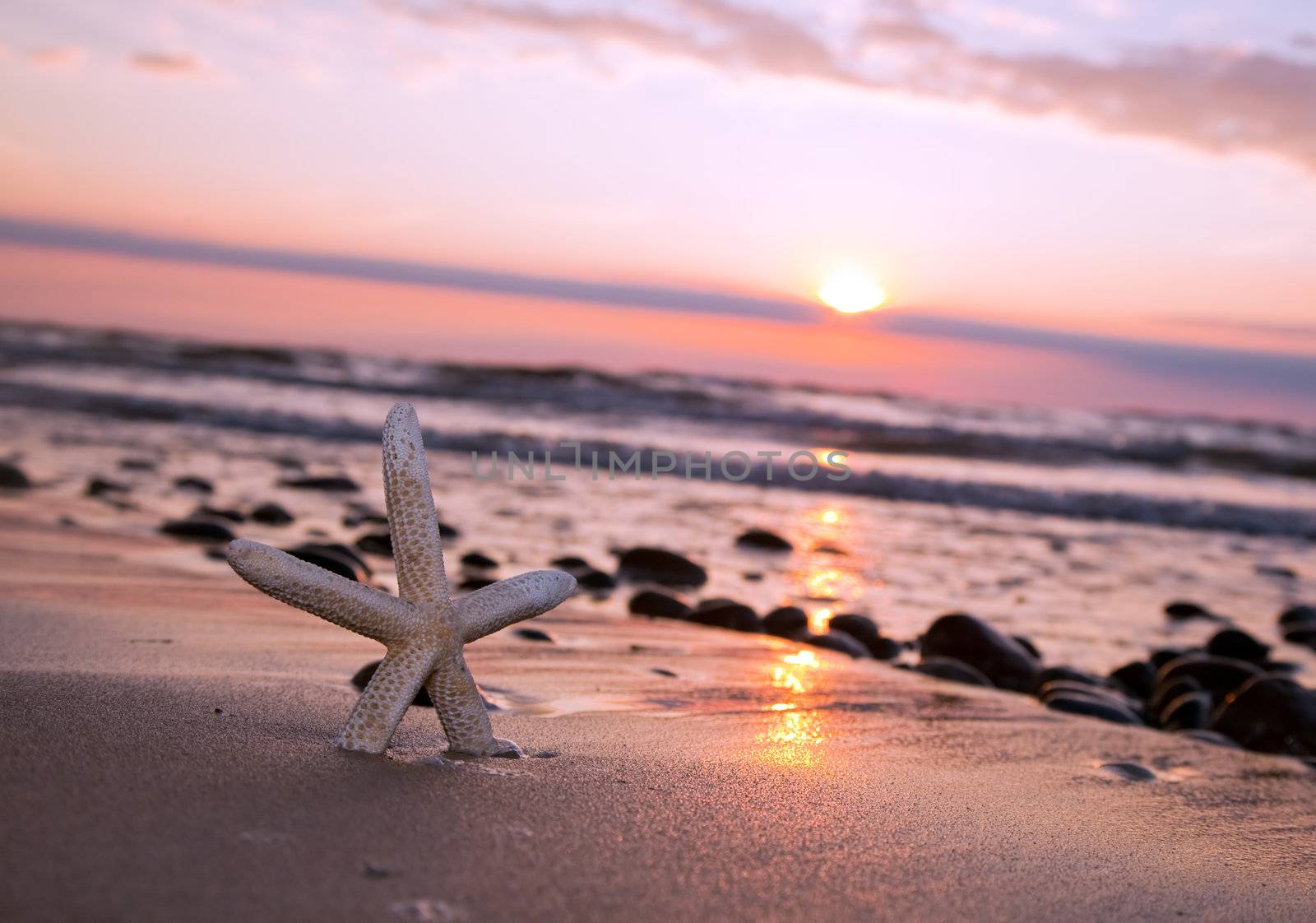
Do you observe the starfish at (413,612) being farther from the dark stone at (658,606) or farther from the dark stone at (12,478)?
the dark stone at (12,478)

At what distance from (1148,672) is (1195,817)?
9.92 feet

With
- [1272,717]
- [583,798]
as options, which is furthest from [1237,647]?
[583,798]

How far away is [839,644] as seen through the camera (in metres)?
6.53

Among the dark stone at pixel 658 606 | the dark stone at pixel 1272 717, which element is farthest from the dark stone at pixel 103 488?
the dark stone at pixel 1272 717

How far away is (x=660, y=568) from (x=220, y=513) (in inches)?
134

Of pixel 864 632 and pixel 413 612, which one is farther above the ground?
pixel 413 612

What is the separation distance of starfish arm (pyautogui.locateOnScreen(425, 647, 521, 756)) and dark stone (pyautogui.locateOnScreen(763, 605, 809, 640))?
3.85 metres

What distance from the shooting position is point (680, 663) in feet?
17.9

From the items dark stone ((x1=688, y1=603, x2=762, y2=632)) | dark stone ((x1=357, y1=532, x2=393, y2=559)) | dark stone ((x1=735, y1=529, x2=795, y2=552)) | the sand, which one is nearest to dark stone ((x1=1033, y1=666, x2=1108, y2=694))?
the sand

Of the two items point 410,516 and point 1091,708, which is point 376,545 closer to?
point 1091,708

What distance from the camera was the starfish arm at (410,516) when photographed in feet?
10.2

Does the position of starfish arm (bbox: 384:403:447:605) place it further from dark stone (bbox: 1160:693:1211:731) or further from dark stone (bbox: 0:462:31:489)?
dark stone (bbox: 0:462:31:489)

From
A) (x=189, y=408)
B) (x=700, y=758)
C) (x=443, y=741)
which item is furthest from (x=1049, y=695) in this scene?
(x=189, y=408)

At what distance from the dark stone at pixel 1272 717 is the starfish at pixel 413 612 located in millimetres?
3824
